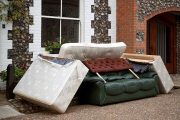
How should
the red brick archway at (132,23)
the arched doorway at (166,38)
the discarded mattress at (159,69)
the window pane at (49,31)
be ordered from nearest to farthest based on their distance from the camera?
the discarded mattress at (159,69), the window pane at (49,31), the red brick archway at (132,23), the arched doorway at (166,38)

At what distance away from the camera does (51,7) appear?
31.7ft

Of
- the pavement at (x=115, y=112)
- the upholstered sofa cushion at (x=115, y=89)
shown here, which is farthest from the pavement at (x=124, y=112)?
the upholstered sofa cushion at (x=115, y=89)

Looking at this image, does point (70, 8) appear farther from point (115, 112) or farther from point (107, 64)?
point (115, 112)

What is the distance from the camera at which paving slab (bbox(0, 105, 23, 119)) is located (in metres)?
6.63

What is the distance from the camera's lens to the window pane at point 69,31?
32.7ft

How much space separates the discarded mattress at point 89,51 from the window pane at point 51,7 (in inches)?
86.7

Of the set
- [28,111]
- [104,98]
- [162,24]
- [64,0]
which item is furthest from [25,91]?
[162,24]

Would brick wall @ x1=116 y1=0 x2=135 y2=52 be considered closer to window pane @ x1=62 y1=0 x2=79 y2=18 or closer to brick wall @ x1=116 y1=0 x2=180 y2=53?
brick wall @ x1=116 y1=0 x2=180 y2=53

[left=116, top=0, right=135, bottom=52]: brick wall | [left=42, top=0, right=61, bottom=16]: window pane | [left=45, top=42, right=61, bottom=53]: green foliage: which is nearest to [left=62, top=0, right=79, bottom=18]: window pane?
[left=42, top=0, right=61, bottom=16]: window pane

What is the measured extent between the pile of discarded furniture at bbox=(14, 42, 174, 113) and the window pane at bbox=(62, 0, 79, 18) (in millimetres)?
1974

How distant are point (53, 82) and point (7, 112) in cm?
105

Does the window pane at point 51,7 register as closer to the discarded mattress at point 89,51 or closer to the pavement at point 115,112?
the discarded mattress at point 89,51

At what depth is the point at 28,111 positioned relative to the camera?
7.08 metres

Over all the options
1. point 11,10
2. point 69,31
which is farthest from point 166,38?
point 11,10
